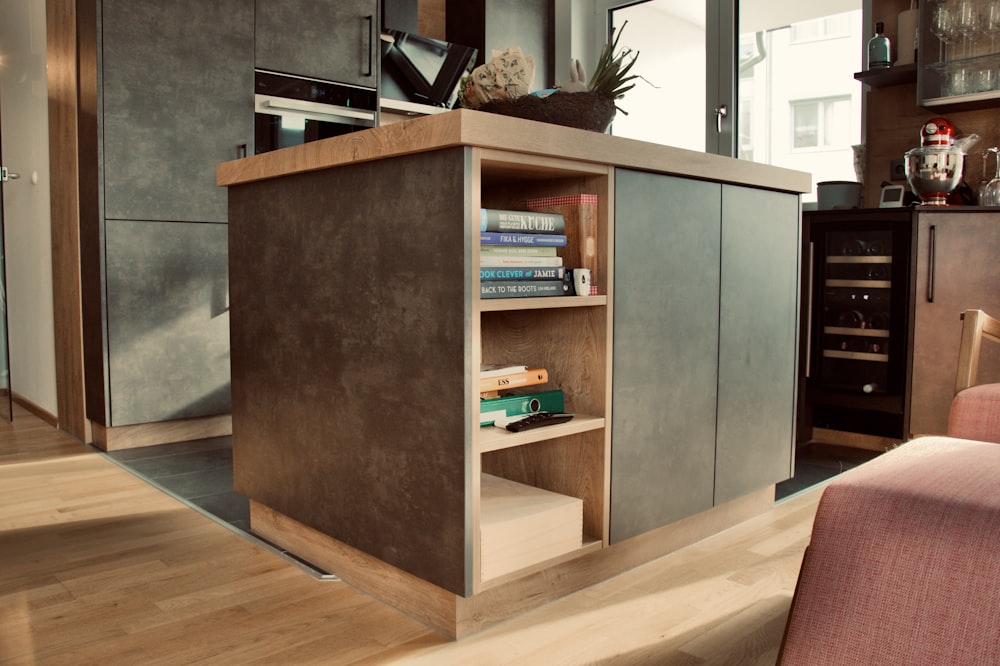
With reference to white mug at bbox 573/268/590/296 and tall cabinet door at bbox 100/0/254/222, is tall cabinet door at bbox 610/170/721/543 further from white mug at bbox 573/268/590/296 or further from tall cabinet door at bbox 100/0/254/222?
tall cabinet door at bbox 100/0/254/222

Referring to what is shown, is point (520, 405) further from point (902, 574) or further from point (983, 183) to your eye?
point (983, 183)

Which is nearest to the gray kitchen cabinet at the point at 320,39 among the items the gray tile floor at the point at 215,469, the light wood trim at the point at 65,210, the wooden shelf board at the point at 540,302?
the light wood trim at the point at 65,210

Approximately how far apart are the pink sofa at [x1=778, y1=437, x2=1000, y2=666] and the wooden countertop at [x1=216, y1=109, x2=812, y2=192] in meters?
0.79

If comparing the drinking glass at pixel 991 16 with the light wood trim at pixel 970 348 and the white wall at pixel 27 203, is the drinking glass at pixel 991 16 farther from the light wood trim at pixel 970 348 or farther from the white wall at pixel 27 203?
the white wall at pixel 27 203

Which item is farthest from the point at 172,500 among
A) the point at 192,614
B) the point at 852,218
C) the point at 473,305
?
the point at 852,218

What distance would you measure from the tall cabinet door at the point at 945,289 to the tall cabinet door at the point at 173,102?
2606 millimetres

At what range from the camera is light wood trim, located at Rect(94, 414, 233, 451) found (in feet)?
10.0

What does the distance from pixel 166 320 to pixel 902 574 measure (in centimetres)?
286

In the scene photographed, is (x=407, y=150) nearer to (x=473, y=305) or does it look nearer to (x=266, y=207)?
(x=473, y=305)

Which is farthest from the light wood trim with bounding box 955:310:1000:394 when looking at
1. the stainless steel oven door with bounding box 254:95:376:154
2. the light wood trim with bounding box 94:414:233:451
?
the stainless steel oven door with bounding box 254:95:376:154

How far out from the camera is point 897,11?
3418mm

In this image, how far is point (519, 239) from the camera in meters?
1.57

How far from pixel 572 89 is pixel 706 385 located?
2.44ft

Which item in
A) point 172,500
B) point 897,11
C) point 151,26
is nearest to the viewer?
point 172,500
